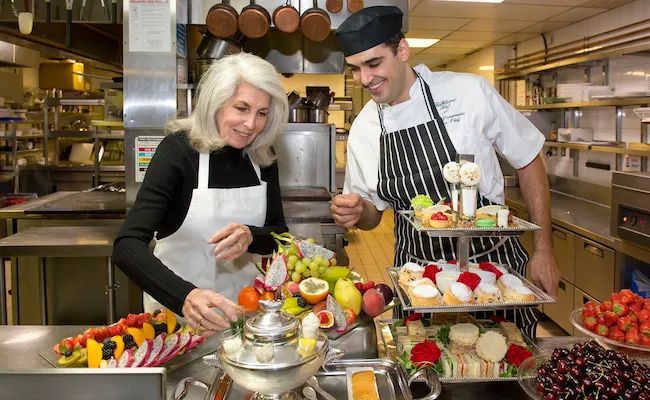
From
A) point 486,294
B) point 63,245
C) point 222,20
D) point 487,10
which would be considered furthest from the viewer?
point 487,10

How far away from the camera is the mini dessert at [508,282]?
63.4 inches

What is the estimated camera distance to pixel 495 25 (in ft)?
22.8

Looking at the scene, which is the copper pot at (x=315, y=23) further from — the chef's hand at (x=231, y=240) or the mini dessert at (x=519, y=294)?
the mini dessert at (x=519, y=294)

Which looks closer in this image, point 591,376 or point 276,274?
point 591,376

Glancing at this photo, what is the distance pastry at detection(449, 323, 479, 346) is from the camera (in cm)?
161

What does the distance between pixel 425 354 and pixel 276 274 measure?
1.50 ft

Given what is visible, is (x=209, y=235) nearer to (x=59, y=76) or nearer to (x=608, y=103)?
(x=608, y=103)

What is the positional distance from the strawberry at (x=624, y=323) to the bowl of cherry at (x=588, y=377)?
0.75 feet

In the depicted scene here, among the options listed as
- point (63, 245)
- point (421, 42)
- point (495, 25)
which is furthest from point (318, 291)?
point (421, 42)

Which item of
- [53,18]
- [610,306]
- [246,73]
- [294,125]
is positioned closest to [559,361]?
[610,306]

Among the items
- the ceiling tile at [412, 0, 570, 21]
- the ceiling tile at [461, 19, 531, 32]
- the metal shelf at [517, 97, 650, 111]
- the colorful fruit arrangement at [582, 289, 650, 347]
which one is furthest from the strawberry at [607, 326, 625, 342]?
the ceiling tile at [461, 19, 531, 32]

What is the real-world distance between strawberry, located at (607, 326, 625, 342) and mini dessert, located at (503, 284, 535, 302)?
0.26m

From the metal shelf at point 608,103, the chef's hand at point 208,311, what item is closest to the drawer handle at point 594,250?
the metal shelf at point 608,103

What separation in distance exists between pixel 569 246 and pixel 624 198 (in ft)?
3.19
